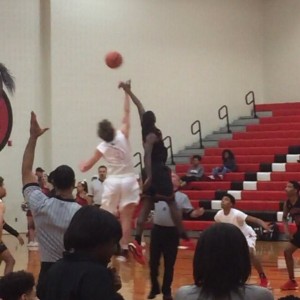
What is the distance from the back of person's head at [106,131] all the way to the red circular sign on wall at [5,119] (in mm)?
11167

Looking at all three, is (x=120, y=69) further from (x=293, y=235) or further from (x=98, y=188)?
(x=293, y=235)

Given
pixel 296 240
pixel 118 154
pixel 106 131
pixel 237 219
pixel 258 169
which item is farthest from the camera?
pixel 258 169

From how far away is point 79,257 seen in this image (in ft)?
10.4

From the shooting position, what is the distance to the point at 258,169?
20062 mm

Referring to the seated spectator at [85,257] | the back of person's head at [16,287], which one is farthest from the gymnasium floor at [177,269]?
the seated spectator at [85,257]

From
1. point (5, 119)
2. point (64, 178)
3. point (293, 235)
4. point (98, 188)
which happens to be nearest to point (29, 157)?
point (64, 178)

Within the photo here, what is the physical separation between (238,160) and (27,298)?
16.8 metres

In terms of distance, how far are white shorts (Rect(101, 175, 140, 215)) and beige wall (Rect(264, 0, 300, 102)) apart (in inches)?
606

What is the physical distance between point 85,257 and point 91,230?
0.11m

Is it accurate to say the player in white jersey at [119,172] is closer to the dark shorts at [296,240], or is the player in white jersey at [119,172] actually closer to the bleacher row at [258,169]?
the dark shorts at [296,240]

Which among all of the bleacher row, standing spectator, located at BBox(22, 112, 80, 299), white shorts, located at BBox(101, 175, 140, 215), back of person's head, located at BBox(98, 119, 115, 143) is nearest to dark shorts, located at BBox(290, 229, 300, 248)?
white shorts, located at BBox(101, 175, 140, 215)

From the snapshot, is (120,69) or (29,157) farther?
(120,69)

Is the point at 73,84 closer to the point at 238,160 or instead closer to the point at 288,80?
the point at 238,160

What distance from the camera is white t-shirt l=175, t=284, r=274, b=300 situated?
3014mm
